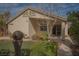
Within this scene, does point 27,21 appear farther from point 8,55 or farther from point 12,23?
point 8,55

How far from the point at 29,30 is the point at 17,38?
130mm

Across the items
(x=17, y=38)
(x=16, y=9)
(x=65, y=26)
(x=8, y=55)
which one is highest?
(x=16, y=9)

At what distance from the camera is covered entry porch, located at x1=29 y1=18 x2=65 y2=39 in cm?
161

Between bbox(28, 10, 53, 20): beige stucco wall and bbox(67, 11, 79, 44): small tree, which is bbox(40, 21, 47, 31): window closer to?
bbox(28, 10, 53, 20): beige stucco wall

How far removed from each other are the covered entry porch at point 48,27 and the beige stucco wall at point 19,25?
4 cm

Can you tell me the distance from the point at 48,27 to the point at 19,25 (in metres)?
0.26

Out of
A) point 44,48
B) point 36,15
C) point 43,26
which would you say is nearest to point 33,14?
point 36,15

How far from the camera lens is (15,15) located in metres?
1.62

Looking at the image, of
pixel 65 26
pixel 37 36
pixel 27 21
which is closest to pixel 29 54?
pixel 37 36

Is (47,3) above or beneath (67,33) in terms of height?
above

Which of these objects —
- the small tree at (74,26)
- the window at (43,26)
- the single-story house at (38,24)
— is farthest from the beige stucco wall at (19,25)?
the small tree at (74,26)

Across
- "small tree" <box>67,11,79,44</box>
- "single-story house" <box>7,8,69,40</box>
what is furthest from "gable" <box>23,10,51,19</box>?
"small tree" <box>67,11,79,44</box>

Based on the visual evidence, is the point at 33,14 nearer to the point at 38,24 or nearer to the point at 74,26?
the point at 38,24

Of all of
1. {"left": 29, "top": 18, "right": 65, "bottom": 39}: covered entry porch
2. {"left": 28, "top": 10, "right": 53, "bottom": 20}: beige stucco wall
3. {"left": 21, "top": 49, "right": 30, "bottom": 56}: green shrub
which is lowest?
{"left": 21, "top": 49, "right": 30, "bottom": 56}: green shrub
